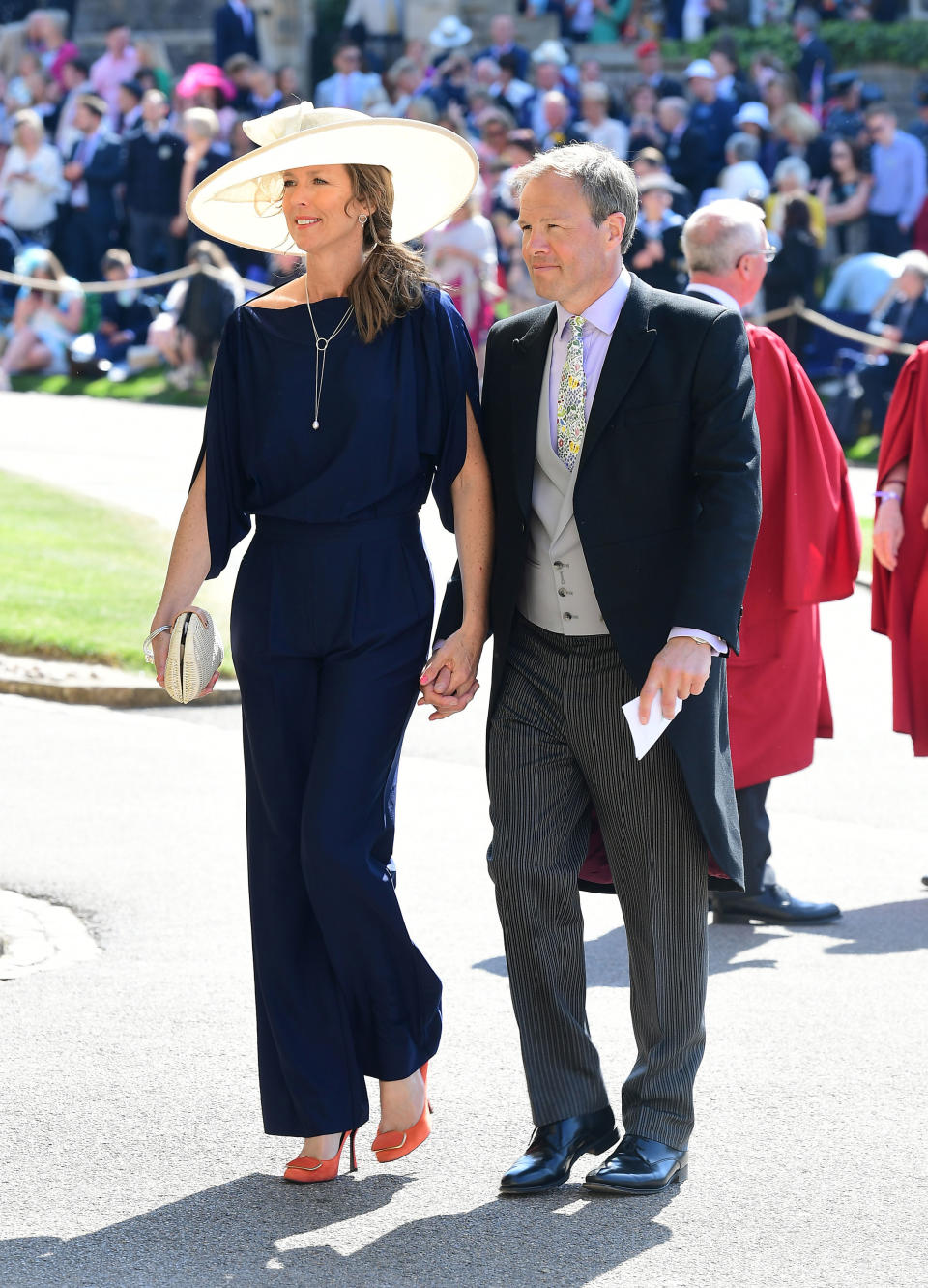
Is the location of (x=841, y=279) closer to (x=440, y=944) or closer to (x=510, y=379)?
(x=440, y=944)

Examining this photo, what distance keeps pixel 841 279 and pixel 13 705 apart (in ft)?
30.7

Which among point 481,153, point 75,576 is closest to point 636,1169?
point 75,576

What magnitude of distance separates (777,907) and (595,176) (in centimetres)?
290

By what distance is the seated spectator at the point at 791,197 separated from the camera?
51.8 ft

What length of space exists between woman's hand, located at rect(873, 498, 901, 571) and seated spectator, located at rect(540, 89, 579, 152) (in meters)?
12.7

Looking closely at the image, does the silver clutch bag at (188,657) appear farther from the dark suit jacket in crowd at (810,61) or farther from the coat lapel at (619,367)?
the dark suit jacket in crowd at (810,61)

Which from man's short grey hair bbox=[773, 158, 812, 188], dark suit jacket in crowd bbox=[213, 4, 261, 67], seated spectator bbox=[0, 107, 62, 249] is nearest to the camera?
man's short grey hair bbox=[773, 158, 812, 188]

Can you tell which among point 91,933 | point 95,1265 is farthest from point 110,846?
point 95,1265

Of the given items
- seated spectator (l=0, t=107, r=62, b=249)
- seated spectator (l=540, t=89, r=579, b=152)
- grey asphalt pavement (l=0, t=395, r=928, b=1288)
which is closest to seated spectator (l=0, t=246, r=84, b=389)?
seated spectator (l=0, t=107, r=62, b=249)

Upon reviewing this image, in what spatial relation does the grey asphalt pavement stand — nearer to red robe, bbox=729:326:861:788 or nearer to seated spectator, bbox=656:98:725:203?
red robe, bbox=729:326:861:788

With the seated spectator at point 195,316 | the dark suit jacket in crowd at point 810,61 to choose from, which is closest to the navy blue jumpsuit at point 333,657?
the seated spectator at point 195,316

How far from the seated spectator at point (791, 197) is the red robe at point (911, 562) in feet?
30.1

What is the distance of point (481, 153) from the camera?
19.3m

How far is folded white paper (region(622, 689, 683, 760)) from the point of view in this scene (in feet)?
12.5
